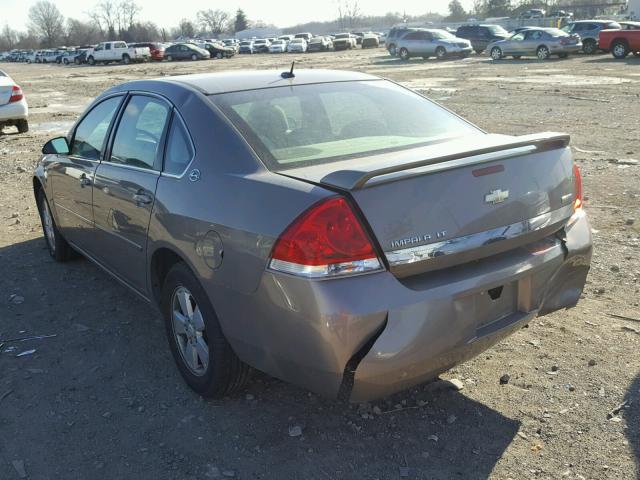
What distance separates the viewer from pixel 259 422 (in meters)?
3.33

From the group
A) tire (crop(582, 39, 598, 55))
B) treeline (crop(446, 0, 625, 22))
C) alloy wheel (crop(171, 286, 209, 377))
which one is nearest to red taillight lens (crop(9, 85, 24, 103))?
alloy wheel (crop(171, 286, 209, 377))

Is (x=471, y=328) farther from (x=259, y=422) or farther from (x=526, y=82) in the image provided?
(x=526, y=82)

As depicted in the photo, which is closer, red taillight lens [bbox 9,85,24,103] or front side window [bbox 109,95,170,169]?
front side window [bbox 109,95,170,169]

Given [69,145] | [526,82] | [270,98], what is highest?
[270,98]

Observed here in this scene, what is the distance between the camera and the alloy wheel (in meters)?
3.49

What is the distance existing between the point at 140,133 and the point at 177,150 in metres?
0.62

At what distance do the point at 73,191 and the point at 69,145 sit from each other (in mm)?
445

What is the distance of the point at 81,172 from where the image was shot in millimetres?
4746

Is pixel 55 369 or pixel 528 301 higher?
pixel 528 301

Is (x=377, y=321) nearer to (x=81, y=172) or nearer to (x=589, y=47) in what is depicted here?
(x=81, y=172)

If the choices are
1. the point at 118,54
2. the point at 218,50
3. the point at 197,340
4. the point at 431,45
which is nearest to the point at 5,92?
the point at 197,340

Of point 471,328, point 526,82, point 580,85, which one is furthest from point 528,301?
point 526,82

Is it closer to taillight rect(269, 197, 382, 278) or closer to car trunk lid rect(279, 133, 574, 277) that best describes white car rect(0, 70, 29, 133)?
car trunk lid rect(279, 133, 574, 277)

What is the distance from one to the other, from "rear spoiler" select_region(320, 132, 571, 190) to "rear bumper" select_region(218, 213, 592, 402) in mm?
407
